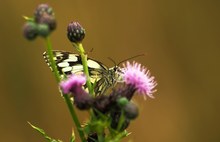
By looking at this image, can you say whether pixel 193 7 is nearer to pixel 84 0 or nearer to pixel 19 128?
pixel 84 0

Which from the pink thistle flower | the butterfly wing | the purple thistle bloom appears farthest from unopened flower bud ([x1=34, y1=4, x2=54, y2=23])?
the butterfly wing

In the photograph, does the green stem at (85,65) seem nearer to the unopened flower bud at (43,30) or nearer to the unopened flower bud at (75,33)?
the unopened flower bud at (75,33)

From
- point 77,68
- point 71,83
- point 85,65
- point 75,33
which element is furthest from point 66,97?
point 77,68

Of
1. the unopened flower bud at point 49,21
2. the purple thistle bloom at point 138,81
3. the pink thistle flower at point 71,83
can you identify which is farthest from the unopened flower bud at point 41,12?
the purple thistle bloom at point 138,81

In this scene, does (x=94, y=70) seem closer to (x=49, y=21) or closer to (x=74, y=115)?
(x=74, y=115)

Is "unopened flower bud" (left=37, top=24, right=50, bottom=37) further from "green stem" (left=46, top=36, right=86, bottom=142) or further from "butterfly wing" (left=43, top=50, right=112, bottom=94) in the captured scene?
"butterfly wing" (left=43, top=50, right=112, bottom=94)
